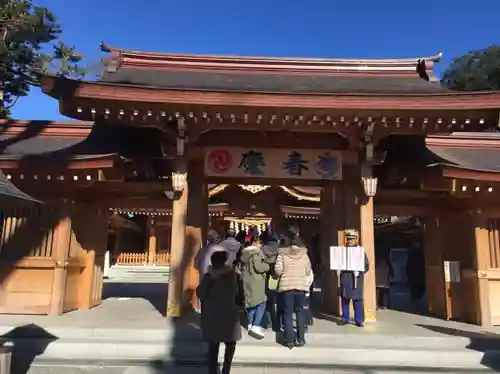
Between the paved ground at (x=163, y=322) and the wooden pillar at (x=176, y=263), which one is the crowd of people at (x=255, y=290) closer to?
the paved ground at (x=163, y=322)

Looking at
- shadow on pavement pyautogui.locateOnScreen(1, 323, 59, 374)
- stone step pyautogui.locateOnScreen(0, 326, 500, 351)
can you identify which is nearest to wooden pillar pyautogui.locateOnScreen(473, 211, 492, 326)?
stone step pyautogui.locateOnScreen(0, 326, 500, 351)

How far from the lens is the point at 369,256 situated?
25.1ft

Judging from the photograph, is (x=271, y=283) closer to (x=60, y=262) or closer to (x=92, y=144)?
(x=60, y=262)

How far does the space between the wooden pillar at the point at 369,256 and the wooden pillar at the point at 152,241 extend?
22.9m

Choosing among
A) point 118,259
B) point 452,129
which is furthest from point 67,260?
point 118,259

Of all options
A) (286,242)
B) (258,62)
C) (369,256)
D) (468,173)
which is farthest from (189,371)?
(258,62)

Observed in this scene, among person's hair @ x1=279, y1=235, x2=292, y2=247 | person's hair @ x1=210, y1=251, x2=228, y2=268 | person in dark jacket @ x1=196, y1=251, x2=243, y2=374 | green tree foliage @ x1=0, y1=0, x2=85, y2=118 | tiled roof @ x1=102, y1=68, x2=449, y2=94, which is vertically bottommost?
person in dark jacket @ x1=196, y1=251, x2=243, y2=374

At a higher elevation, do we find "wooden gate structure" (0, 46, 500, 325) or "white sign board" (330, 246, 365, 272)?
"wooden gate structure" (0, 46, 500, 325)

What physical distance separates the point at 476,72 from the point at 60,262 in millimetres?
37020

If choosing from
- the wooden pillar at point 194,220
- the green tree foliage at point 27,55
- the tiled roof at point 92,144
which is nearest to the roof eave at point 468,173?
the wooden pillar at point 194,220

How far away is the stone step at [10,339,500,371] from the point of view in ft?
19.1

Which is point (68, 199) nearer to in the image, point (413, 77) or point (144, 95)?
point (144, 95)

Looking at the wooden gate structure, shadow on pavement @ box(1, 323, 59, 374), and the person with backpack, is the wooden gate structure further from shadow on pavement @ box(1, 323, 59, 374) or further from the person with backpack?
the person with backpack

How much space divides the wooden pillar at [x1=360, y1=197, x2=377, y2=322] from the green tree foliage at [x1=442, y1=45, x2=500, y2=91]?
1207 inches
